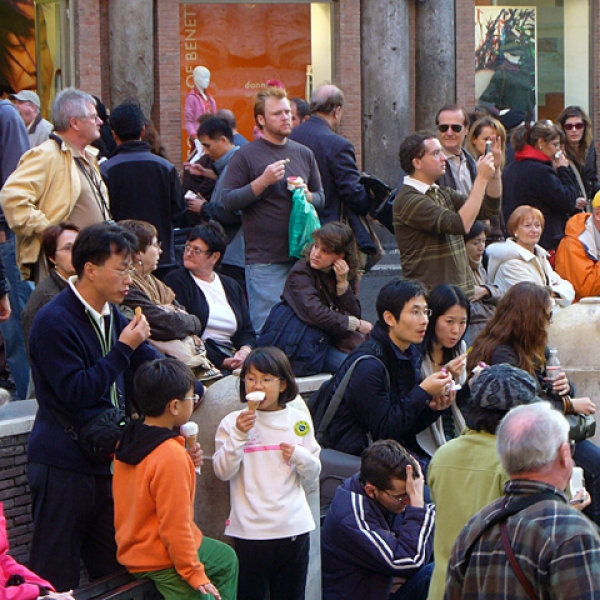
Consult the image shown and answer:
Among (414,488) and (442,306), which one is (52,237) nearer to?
(442,306)

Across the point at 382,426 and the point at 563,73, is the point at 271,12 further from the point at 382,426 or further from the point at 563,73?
the point at 382,426

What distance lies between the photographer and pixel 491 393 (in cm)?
523

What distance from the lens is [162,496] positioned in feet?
17.5

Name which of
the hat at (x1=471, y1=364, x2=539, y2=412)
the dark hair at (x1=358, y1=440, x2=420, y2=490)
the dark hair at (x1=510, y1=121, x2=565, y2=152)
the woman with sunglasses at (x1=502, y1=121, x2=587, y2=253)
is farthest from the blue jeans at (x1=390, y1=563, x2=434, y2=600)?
the dark hair at (x1=510, y1=121, x2=565, y2=152)

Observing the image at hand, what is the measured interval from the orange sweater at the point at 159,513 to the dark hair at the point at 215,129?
4.98 m

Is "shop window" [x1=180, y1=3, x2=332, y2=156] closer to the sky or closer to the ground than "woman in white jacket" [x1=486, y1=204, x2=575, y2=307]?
closer to the sky

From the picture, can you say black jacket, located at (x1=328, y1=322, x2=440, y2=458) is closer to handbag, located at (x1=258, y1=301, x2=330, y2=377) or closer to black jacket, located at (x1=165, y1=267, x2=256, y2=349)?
handbag, located at (x1=258, y1=301, x2=330, y2=377)

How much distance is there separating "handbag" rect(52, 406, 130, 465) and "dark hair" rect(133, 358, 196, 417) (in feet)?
0.59

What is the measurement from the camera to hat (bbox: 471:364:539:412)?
5203mm

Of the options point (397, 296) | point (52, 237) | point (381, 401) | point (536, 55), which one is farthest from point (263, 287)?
Result: point (536, 55)

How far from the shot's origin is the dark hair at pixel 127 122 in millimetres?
9102

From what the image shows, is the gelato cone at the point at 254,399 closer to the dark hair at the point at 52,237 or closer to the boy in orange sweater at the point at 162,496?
the boy in orange sweater at the point at 162,496

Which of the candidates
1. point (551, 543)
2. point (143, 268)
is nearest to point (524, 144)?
point (143, 268)

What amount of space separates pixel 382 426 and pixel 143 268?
1512mm
